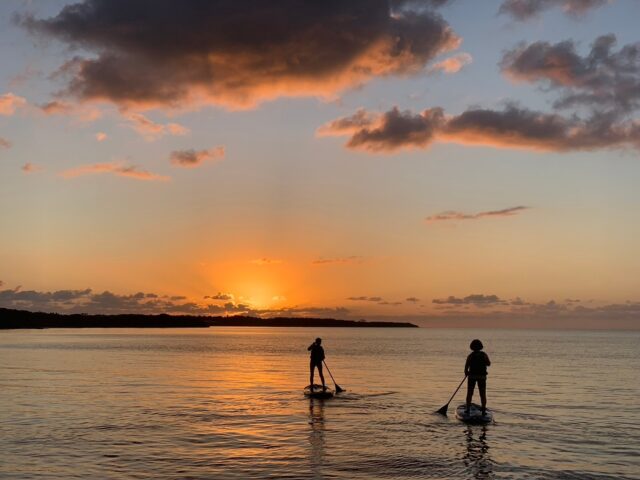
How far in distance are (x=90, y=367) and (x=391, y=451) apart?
44.4 m

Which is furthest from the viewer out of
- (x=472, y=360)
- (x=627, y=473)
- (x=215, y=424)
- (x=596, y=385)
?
(x=596, y=385)

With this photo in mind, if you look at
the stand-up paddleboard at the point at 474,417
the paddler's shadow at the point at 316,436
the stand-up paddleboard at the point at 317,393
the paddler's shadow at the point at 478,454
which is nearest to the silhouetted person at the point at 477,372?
the stand-up paddleboard at the point at 474,417

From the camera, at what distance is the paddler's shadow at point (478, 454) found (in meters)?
17.2

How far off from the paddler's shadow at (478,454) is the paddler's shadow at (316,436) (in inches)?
165

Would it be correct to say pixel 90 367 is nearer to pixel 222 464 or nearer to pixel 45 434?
pixel 45 434

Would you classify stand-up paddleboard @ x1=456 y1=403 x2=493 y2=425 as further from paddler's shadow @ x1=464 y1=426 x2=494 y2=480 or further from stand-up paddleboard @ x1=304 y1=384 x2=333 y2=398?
stand-up paddleboard @ x1=304 y1=384 x2=333 y2=398

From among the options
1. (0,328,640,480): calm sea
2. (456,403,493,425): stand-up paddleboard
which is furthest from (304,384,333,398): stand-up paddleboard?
(456,403,493,425): stand-up paddleboard

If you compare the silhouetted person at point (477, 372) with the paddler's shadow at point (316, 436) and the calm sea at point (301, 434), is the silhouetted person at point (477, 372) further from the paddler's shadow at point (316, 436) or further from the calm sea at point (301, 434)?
the paddler's shadow at point (316, 436)

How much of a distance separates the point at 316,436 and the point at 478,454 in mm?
5541

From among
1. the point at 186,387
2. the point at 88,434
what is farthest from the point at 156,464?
the point at 186,387

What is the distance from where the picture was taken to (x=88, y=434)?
72.8 feet

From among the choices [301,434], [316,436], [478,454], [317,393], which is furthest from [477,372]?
[317,393]

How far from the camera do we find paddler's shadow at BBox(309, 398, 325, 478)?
17609 millimetres

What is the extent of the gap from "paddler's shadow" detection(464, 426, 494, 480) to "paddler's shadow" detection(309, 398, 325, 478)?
4.19 metres
